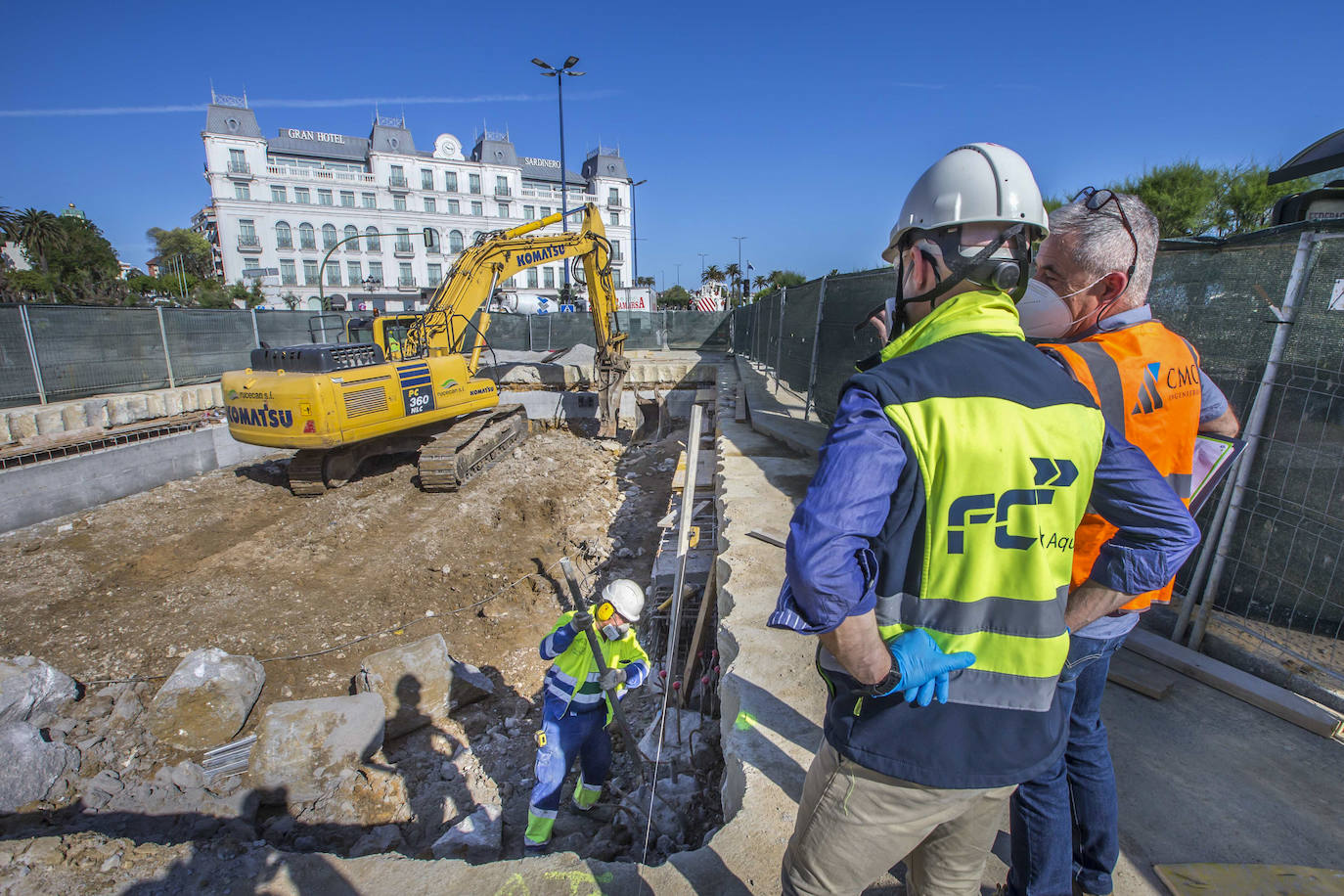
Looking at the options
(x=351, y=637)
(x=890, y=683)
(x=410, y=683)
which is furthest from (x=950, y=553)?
(x=351, y=637)

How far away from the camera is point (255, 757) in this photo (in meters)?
3.77

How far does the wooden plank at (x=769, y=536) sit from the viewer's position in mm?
4594

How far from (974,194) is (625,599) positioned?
265cm

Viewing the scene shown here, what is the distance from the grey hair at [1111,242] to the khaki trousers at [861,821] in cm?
143

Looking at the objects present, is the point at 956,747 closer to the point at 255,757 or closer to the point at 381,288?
the point at 255,757

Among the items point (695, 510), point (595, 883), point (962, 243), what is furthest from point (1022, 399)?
point (695, 510)

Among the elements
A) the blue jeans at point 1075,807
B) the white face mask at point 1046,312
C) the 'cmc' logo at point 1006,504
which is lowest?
the blue jeans at point 1075,807

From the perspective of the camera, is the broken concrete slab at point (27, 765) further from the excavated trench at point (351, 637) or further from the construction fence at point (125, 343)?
the construction fence at point (125, 343)

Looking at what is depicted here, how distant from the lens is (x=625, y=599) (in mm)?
3439

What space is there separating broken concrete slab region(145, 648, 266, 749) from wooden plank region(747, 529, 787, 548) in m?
3.84

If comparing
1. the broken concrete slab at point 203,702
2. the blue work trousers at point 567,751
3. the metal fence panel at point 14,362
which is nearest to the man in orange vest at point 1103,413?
the blue work trousers at point 567,751

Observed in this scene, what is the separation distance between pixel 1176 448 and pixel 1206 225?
76.5ft

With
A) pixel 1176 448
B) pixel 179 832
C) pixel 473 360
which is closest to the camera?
pixel 1176 448

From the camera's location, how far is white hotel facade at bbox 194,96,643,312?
49281 mm
